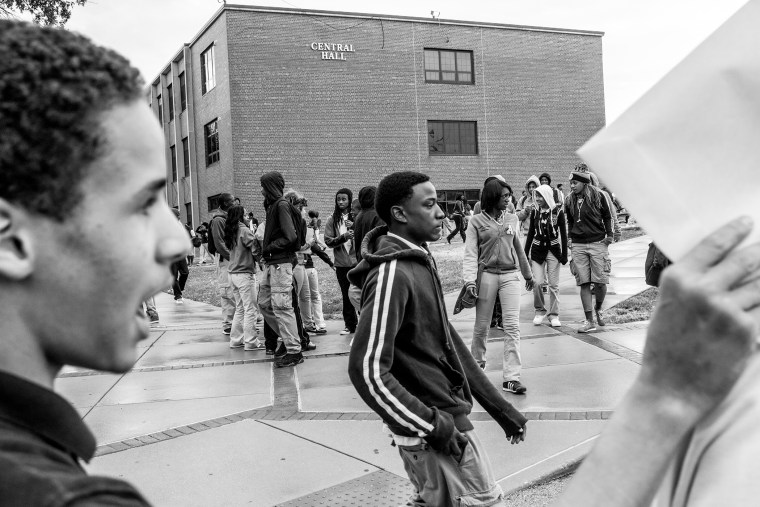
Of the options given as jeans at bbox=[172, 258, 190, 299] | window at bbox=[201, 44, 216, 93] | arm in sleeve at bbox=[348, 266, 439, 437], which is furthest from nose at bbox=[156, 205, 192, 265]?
window at bbox=[201, 44, 216, 93]

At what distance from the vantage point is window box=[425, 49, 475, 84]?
105 feet

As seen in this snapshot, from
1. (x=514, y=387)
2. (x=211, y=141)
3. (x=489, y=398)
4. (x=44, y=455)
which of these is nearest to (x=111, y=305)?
(x=44, y=455)

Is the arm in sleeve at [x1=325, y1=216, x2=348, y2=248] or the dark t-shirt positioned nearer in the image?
the dark t-shirt

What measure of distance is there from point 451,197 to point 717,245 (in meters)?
31.6

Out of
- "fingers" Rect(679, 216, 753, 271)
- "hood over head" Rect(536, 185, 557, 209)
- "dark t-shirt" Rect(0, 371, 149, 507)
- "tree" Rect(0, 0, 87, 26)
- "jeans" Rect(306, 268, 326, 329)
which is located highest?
"tree" Rect(0, 0, 87, 26)

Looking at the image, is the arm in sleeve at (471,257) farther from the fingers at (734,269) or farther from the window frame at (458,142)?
the window frame at (458,142)

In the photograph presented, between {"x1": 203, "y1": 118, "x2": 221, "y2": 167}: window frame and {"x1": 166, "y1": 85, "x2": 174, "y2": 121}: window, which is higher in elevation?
{"x1": 166, "y1": 85, "x2": 174, "y2": 121}: window

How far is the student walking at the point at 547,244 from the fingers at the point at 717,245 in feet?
28.4

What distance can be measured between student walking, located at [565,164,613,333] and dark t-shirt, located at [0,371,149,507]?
8515mm

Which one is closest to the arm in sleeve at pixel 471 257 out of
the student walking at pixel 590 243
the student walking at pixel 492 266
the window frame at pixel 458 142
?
the student walking at pixel 492 266

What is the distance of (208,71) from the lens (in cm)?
3183

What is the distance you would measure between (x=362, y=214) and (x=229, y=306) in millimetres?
3398

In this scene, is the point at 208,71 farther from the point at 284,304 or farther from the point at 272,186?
the point at 284,304

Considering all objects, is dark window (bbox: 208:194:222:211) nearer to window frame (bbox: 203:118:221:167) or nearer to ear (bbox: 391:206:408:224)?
window frame (bbox: 203:118:221:167)
